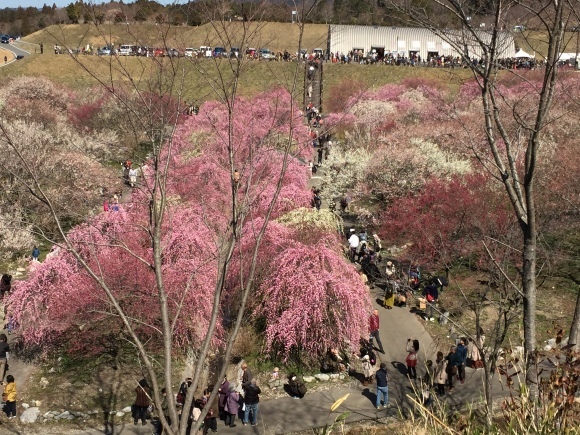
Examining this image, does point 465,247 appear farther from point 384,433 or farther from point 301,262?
point 384,433

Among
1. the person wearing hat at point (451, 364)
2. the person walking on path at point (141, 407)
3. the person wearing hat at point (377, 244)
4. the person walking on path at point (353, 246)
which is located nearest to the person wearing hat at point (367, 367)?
the person wearing hat at point (451, 364)

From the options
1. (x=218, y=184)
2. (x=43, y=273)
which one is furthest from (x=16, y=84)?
(x=43, y=273)

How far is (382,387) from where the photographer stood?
12.9m

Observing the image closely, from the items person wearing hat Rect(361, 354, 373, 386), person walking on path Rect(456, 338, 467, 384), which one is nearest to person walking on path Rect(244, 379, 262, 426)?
person wearing hat Rect(361, 354, 373, 386)

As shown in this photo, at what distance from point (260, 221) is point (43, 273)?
18.9ft

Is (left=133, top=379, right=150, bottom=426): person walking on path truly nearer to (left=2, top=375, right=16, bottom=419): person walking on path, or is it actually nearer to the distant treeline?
(left=2, top=375, right=16, bottom=419): person walking on path

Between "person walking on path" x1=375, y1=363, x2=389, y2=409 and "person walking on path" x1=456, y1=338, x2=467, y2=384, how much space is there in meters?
1.84

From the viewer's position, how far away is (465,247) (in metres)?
18.7

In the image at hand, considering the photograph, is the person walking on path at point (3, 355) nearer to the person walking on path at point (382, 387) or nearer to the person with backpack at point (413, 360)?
the person walking on path at point (382, 387)

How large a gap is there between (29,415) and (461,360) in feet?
30.8

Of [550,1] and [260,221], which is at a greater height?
[550,1]

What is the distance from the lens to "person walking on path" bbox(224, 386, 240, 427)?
1223 cm

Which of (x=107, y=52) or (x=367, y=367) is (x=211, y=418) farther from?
(x=107, y=52)

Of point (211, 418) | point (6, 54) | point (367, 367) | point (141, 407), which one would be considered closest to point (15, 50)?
point (6, 54)
